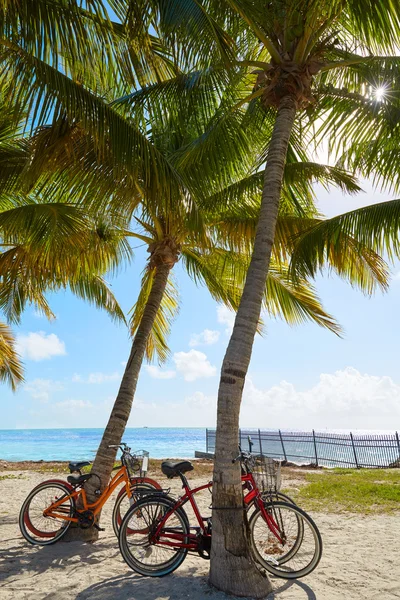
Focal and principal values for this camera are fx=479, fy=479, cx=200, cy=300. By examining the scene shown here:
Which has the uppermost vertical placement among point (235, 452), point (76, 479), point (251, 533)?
point (235, 452)

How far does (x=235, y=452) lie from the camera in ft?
14.3

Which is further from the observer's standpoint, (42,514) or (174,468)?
(42,514)

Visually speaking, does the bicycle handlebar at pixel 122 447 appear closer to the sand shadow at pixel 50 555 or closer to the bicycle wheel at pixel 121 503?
the bicycle wheel at pixel 121 503

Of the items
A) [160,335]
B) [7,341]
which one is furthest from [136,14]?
[7,341]

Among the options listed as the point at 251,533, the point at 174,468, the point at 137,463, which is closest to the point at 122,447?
the point at 137,463

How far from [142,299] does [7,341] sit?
20.7 feet

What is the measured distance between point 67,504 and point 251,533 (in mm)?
2683

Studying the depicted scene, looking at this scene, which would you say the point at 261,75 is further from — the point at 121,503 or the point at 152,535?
the point at 121,503

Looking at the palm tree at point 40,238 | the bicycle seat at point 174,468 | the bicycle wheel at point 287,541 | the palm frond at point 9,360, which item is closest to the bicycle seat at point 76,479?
the bicycle seat at point 174,468

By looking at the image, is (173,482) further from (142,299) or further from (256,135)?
(256,135)

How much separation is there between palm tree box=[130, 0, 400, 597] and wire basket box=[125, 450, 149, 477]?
171 centimetres

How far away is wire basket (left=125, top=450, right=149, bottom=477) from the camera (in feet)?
18.9

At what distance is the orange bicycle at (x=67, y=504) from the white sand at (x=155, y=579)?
0.21 m

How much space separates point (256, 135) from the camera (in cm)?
794
